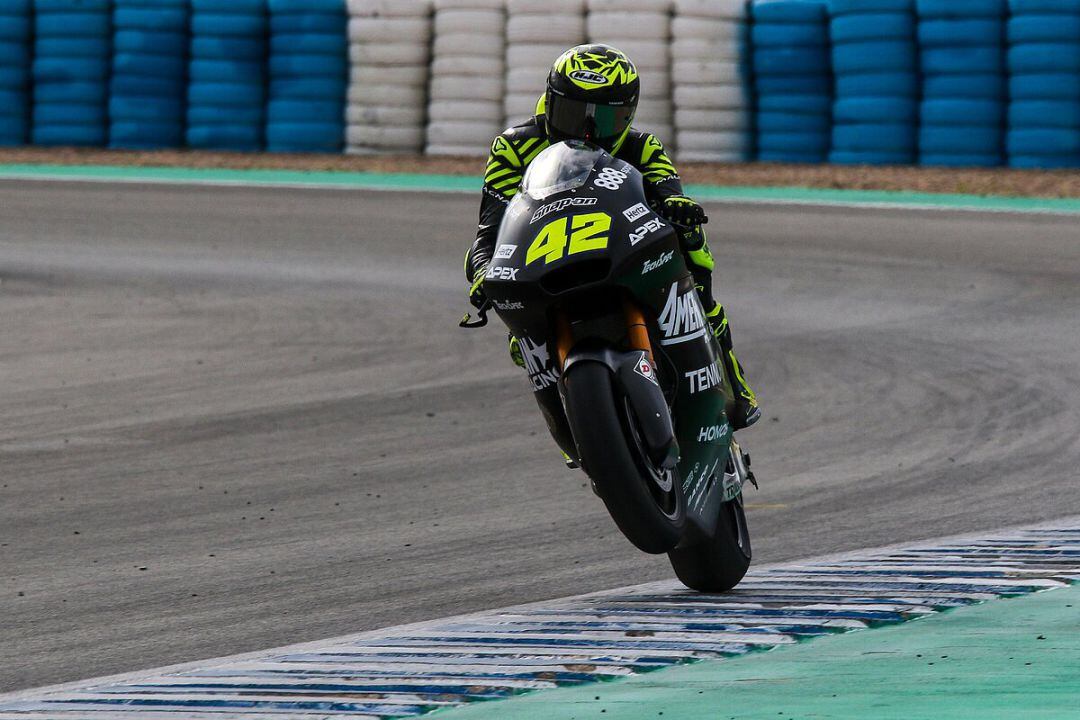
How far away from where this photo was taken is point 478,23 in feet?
64.4

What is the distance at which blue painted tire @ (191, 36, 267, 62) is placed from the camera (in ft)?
65.7

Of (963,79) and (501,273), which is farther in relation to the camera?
(963,79)

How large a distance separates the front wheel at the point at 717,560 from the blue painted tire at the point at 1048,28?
12.7 metres

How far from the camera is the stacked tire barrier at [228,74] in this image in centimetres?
2006

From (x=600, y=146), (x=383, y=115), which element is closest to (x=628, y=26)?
(x=383, y=115)

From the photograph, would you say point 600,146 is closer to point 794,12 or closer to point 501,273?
point 501,273

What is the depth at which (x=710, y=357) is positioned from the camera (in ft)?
17.7

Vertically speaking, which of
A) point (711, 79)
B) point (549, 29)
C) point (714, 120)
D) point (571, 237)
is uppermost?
point (549, 29)

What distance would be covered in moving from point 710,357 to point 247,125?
15775mm

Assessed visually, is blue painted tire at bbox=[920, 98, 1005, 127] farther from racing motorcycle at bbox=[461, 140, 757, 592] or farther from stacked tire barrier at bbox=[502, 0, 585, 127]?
racing motorcycle at bbox=[461, 140, 757, 592]

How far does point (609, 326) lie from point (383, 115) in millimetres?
15554

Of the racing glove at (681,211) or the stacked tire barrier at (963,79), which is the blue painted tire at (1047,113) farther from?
the racing glove at (681,211)

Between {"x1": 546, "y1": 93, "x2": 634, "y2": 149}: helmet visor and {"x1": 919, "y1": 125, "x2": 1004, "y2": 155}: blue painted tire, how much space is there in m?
13.1

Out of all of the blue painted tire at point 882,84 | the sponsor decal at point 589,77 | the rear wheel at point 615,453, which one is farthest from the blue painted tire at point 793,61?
the rear wheel at point 615,453
